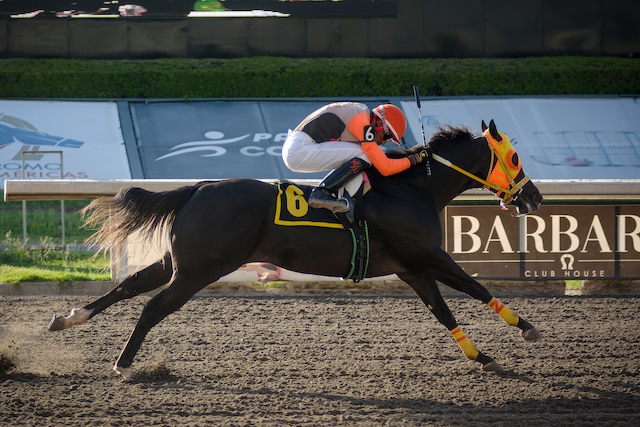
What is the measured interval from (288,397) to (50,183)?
3892mm

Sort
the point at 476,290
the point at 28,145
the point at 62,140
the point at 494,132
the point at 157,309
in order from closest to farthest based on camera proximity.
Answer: the point at 157,309 → the point at 476,290 → the point at 494,132 → the point at 28,145 → the point at 62,140

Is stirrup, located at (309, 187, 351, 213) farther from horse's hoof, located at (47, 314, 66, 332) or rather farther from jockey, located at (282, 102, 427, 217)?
horse's hoof, located at (47, 314, 66, 332)

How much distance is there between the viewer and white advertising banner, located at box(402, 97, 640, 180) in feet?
41.3

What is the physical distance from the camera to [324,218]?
5.34m

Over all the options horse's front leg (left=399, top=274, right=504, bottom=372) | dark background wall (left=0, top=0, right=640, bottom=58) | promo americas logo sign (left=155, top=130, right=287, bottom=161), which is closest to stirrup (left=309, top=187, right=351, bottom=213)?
horse's front leg (left=399, top=274, right=504, bottom=372)

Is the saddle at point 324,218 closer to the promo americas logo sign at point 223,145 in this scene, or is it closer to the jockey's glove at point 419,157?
the jockey's glove at point 419,157

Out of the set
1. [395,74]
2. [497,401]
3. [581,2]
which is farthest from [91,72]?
[497,401]

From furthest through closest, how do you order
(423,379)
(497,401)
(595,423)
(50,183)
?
(50,183) < (423,379) < (497,401) < (595,423)

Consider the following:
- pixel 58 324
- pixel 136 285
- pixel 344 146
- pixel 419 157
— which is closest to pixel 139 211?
pixel 136 285

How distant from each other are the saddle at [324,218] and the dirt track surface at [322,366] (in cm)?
68

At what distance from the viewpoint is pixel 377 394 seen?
485 cm

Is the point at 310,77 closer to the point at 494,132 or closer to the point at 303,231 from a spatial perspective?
the point at 494,132

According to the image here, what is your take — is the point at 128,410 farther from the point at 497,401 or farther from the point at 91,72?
the point at 91,72

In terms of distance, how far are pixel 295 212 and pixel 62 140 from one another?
785cm
